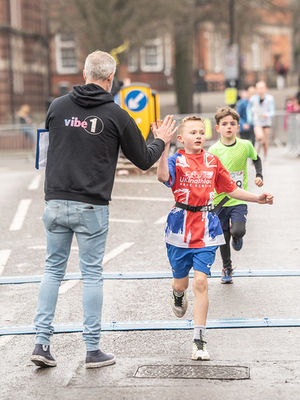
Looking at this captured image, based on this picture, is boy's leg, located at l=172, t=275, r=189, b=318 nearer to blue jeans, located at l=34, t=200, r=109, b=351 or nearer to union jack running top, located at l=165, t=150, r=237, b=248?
union jack running top, located at l=165, t=150, r=237, b=248

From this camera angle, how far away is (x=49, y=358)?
19.0ft

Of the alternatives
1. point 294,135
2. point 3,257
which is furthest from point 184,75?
point 3,257

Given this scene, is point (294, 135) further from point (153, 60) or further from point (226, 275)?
point (153, 60)

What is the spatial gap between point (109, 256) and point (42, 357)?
4261 millimetres

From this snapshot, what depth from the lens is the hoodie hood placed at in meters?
5.69

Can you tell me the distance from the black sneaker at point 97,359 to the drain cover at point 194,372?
0.22m

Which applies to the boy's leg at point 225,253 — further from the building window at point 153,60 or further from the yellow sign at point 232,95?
the building window at point 153,60

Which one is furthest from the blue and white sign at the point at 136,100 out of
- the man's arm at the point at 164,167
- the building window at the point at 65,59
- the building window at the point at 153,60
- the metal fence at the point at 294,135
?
the building window at the point at 153,60

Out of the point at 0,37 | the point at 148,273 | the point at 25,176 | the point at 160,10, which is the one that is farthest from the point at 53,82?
the point at 148,273

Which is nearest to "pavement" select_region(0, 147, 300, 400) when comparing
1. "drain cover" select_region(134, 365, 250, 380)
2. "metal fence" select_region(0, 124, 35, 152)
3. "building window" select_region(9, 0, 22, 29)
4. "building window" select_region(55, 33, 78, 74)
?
"drain cover" select_region(134, 365, 250, 380)

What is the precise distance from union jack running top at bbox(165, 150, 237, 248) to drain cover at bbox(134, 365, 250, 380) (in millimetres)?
904

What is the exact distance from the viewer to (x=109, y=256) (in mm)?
9977

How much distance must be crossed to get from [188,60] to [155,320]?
3537cm

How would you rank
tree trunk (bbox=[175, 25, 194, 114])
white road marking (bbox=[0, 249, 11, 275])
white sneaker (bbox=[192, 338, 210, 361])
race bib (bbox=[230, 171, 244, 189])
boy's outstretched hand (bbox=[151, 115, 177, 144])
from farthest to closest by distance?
tree trunk (bbox=[175, 25, 194, 114]), white road marking (bbox=[0, 249, 11, 275]), race bib (bbox=[230, 171, 244, 189]), boy's outstretched hand (bbox=[151, 115, 177, 144]), white sneaker (bbox=[192, 338, 210, 361])
